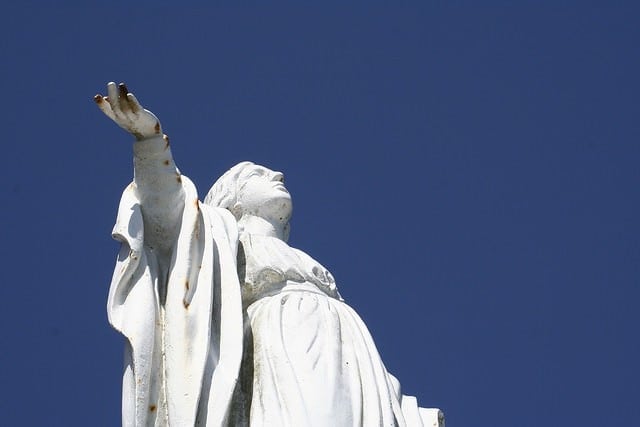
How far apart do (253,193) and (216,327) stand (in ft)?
5.96

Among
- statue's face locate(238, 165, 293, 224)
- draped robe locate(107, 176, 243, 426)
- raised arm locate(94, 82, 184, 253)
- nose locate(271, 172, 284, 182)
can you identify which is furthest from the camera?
nose locate(271, 172, 284, 182)

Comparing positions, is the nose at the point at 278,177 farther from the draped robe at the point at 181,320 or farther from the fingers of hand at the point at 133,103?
the fingers of hand at the point at 133,103

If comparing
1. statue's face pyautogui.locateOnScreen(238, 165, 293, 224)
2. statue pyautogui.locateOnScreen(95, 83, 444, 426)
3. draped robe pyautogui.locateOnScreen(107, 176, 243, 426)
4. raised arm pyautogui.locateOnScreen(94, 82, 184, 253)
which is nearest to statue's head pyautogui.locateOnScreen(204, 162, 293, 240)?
statue's face pyautogui.locateOnScreen(238, 165, 293, 224)

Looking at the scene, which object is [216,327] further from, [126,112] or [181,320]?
[126,112]

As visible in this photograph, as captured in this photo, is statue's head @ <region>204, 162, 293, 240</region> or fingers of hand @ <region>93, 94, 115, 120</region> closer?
fingers of hand @ <region>93, 94, 115, 120</region>

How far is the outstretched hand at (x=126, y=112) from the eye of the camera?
11.6 metres

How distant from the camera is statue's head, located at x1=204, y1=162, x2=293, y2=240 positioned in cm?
1336

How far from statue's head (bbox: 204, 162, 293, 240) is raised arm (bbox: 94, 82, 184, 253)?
4.27ft

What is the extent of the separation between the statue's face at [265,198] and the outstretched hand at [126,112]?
5.40 ft

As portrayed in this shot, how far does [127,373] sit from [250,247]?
58.5 inches

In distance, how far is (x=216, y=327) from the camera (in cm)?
1177

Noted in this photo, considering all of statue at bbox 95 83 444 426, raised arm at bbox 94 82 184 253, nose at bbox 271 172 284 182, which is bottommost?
statue at bbox 95 83 444 426

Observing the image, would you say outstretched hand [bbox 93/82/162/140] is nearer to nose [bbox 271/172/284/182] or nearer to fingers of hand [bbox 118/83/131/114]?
fingers of hand [bbox 118/83/131/114]

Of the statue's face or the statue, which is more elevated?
the statue's face
